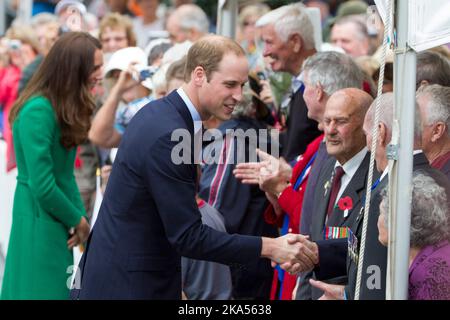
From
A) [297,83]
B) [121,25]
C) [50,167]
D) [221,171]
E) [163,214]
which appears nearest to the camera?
[163,214]

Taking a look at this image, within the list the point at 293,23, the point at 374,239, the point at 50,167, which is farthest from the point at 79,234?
the point at 374,239

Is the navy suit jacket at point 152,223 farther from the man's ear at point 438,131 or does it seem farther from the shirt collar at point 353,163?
the man's ear at point 438,131

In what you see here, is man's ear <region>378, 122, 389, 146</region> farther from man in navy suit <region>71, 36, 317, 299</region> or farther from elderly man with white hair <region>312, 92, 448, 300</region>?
man in navy suit <region>71, 36, 317, 299</region>

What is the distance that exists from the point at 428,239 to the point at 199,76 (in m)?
1.33

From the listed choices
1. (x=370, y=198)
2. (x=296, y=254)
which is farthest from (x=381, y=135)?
(x=296, y=254)

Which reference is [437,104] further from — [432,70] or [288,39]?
[288,39]

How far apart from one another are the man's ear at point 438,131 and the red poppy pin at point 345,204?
50 cm

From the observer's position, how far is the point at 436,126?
4.99 metres

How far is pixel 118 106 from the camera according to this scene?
7.86m

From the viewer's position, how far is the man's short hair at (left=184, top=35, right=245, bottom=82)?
192 inches

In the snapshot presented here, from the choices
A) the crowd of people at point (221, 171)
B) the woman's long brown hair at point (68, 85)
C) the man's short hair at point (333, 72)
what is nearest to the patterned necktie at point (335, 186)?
the crowd of people at point (221, 171)

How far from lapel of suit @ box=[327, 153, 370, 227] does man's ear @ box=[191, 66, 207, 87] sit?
3.10 feet

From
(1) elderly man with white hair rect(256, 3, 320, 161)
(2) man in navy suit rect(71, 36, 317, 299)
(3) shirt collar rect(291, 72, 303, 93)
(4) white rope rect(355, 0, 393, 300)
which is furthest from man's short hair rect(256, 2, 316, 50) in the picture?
(4) white rope rect(355, 0, 393, 300)
